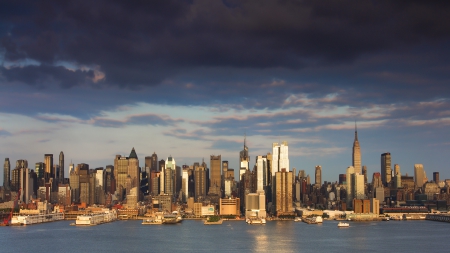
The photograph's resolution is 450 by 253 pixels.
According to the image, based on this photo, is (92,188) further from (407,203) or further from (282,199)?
(407,203)

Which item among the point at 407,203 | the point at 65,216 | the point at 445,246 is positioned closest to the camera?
the point at 445,246

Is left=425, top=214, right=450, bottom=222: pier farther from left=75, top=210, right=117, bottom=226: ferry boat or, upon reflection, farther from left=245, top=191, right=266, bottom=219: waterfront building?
left=75, top=210, right=117, bottom=226: ferry boat

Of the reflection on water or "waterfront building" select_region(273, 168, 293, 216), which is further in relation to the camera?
→ "waterfront building" select_region(273, 168, 293, 216)

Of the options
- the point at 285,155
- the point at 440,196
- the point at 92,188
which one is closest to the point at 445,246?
the point at 285,155

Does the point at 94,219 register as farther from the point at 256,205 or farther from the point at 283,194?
the point at 283,194

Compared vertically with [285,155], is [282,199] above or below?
below

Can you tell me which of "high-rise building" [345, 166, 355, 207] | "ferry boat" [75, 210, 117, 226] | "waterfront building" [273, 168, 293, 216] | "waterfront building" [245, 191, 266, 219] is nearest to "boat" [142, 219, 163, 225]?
"ferry boat" [75, 210, 117, 226]

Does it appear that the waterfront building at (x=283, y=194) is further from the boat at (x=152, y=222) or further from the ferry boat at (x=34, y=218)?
the ferry boat at (x=34, y=218)
